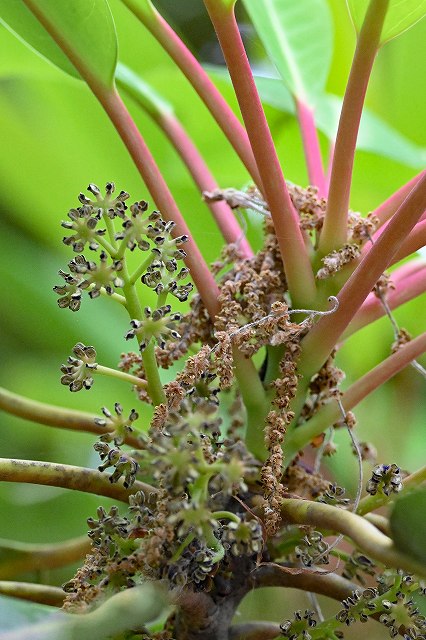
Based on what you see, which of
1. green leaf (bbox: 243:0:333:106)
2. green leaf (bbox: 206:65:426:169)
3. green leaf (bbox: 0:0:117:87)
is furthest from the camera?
green leaf (bbox: 206:65:426:169)

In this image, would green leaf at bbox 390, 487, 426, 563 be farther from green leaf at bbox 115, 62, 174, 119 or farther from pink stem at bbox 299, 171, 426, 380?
green leaf at bbox 115, 62, 174, 119

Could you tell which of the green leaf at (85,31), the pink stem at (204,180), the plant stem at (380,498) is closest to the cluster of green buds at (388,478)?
the plant stem at (380,498)

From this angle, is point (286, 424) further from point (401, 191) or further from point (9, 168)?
point (9, 168)

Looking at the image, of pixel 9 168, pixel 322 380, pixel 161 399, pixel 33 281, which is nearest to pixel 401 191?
pixel 322 380

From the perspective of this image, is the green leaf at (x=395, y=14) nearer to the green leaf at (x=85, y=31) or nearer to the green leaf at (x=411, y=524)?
the green leaf at (x=85, y=31)

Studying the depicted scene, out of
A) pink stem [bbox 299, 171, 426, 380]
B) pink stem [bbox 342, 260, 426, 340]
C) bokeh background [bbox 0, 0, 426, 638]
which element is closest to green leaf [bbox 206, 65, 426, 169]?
bokeh background [bbox 0, 0, 426, 638]

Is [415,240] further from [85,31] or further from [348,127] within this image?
[85,31]
